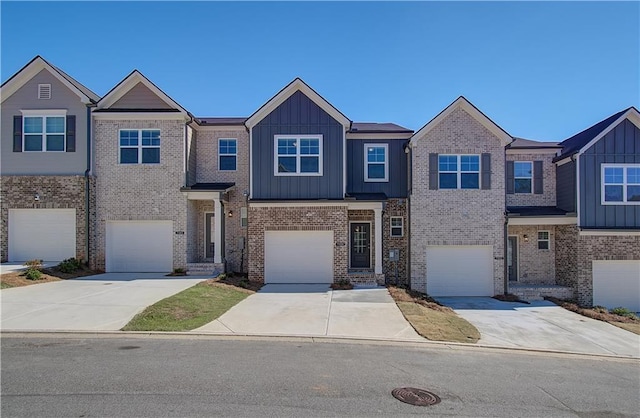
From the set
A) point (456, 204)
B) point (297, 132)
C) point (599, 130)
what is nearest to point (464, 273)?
point (456, 204)

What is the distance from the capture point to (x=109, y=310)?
410 inches

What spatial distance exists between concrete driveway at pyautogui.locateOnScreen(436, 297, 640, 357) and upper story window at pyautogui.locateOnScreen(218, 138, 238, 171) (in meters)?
11.0

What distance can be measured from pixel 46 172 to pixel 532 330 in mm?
19404

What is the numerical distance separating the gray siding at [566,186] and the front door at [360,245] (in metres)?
8.45

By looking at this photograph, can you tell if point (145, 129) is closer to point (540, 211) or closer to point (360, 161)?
point (360, 161)

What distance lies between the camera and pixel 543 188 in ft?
61.2

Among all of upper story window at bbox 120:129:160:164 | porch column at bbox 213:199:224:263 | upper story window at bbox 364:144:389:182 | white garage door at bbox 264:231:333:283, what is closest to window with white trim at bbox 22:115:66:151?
upper story window at bbox 120:129:160:164

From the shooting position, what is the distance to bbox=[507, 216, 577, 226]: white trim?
16891 millimetres

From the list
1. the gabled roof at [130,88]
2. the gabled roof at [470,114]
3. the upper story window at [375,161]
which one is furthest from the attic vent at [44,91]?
the gabled roof at [470,114]

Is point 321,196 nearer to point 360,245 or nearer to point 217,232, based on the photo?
point 360,245

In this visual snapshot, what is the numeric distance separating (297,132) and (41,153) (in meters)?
11.1

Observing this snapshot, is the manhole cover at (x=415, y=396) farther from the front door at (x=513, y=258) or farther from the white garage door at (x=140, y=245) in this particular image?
the front door at (x=513, y=258)

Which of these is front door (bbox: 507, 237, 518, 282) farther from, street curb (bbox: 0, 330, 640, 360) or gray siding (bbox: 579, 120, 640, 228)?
street curb (bbox: 0, 330, 640, 360)

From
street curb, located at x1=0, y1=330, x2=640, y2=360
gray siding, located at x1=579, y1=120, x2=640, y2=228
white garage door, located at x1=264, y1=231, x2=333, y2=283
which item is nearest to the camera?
street curb, located at x1=0, y1=330, x2=640, y2=360
